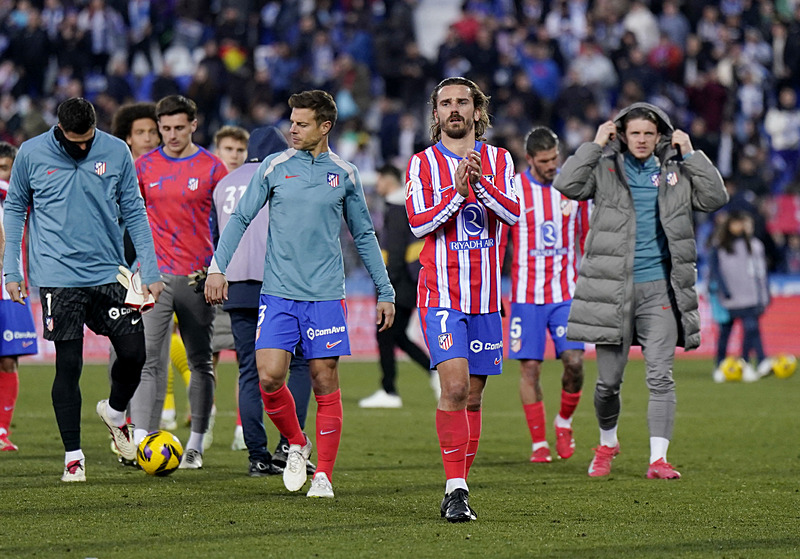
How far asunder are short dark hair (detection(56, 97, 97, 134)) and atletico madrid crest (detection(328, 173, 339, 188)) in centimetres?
142

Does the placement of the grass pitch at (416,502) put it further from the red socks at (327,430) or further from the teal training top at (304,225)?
the teal training top at (304,225)

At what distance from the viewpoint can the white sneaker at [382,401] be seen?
1316 cm

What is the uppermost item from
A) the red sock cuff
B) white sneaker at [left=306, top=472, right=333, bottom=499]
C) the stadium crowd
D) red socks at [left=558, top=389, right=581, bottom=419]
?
the stadium crowd

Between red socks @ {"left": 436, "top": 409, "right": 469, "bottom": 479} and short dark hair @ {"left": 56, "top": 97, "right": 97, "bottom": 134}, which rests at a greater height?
short dark hair @ {"left": 56, "top": 97, "right": 97, "bottom": 134}

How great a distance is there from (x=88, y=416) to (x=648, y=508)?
654 cm

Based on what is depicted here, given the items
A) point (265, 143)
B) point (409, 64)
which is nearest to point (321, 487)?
point (265, 143)

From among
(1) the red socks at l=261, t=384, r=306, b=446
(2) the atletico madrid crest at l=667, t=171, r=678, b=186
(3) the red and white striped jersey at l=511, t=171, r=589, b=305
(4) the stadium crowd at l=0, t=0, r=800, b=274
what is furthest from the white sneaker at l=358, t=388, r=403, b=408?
(4) the stadium crowd at l=0, t=0, r=800, b=274

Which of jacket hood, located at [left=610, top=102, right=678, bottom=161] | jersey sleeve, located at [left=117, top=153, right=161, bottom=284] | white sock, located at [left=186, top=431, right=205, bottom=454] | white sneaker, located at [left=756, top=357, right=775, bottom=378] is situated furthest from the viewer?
white sneaker, located at [left=756, top=357, right=775, bottom=378]

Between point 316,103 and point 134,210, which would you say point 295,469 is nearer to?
point 134,210

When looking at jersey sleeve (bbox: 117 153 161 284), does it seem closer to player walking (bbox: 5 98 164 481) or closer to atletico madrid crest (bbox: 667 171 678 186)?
player walking (bbox: 5 98 164 481)

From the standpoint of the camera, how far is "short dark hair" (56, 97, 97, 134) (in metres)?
7.50

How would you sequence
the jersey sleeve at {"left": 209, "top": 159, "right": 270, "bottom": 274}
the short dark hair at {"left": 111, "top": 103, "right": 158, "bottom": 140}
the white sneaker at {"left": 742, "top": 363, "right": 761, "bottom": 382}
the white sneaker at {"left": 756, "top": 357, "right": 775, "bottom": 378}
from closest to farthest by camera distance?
the jersey sleeve at {"left": 209, "top": 159, "right": 270, "bottom": 274} → the short dark hair at {"left": 111, "top": 103, "right": 158, "bottom": 140} → the white sneaker at {"left": 742, "top": 363, "right": 761, "bottom": 382} → the white sneaker at {"left": 756, "top": 357, "right": 775, "bottom": 378}

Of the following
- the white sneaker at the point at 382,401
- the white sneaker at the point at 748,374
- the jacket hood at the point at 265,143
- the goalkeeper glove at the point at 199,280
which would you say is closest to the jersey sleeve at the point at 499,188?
the jacket hood at the point at 265,143

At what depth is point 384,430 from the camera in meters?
11.0
